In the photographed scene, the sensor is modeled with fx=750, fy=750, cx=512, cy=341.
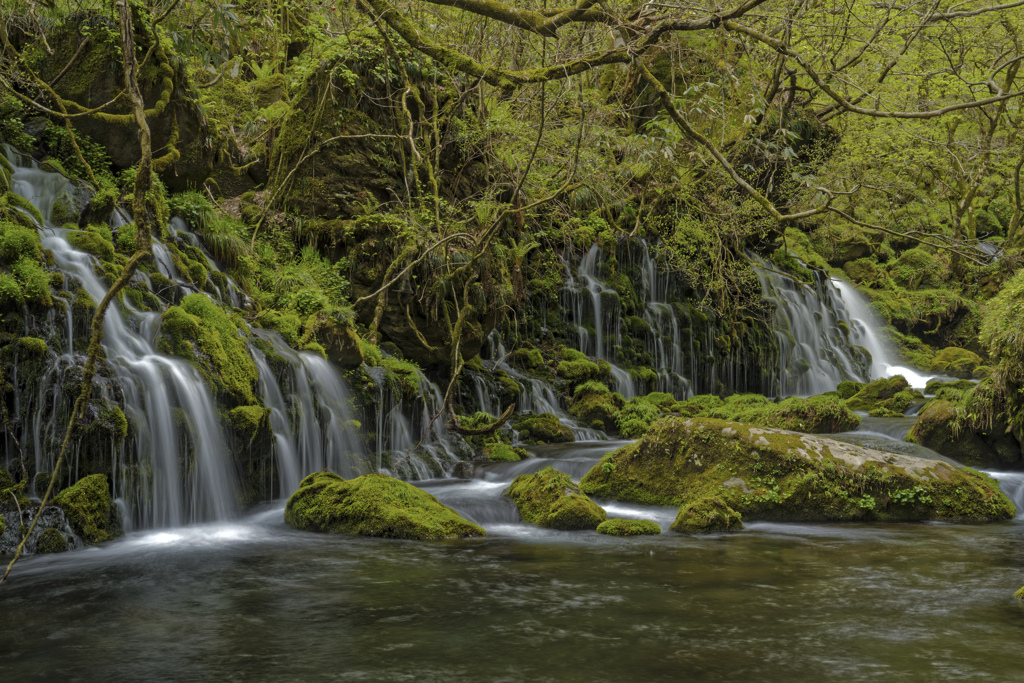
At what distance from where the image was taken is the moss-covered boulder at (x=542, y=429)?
1353 centimetres

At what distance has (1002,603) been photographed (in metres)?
5.45

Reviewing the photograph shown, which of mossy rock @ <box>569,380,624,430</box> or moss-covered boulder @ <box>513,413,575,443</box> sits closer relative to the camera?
moss-covered boulder @ <box>513,413,575,443</box>

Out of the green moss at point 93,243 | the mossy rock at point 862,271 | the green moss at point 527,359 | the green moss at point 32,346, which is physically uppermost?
the mossy rock at point 862,271

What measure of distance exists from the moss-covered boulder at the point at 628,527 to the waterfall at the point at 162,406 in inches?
163

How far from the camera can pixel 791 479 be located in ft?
29.3

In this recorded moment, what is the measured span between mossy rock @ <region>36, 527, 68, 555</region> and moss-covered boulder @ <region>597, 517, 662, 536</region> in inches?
203

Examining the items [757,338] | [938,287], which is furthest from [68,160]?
[938,287]

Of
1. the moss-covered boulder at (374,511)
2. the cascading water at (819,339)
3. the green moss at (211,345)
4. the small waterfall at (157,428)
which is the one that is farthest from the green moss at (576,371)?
the small waterfall at (157,428)

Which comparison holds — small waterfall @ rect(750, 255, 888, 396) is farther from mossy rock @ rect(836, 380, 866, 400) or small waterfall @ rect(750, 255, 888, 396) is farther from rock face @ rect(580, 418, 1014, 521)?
rock face @ rect(580, 418, 1014, 521)

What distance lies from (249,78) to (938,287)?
24.9 metres

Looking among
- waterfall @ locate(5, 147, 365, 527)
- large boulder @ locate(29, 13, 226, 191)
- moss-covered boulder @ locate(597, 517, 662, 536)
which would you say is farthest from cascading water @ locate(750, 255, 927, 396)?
large boulder @ locate(29, 13, 226, 191)

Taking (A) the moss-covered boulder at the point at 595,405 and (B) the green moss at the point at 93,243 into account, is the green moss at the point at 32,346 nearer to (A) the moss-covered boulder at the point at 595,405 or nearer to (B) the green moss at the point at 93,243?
(B) the green moss at the point at 93,243

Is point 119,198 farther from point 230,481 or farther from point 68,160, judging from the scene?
point 230,481

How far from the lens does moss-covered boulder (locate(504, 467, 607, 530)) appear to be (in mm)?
8211
